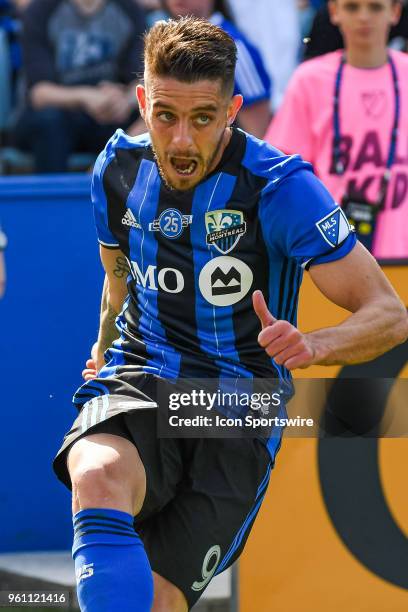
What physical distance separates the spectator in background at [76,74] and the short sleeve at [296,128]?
179cm

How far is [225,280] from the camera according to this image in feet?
12.6

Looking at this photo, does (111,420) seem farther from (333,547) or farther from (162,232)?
(333,547)

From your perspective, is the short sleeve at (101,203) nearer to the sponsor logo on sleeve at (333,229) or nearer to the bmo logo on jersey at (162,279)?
the bmo logo on jersey at (162,279)

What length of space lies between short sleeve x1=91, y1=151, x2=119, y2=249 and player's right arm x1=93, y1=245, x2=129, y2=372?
0.05 m

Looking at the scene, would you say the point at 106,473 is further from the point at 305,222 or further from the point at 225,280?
the point at 305,222

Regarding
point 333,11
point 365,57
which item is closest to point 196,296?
point 365,57

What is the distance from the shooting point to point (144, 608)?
3428 millimetres

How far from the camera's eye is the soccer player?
3664 millimetres

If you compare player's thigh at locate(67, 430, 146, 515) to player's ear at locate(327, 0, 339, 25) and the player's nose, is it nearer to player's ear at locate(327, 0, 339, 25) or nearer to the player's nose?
the player's nose

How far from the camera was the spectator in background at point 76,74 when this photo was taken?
24.7 ft

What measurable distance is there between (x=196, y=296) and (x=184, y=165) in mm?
402

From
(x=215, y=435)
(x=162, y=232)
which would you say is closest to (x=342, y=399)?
(x=215, y=435)

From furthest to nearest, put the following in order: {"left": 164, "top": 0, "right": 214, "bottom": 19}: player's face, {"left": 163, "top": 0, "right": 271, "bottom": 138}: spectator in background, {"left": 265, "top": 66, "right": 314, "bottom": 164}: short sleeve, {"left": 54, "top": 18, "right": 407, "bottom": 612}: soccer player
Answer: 1. {"left": 164, "top": 0, "right": 214, "bottom": 19}: player's face
2. {"left": 163, "top": 0, "right": 271, "bottom": 138}: spectator in background
3. {"left": 265, "top": 66, "right": 314, "bottom": 164}: short sleeve
4. {"left": 54, "top": 18, "right": 407, "bottom": 612}: soccer player

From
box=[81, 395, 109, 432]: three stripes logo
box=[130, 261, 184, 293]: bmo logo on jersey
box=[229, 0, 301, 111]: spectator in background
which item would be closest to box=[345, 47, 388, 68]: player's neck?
box=[229, 0, 301, 111]: spectator in background
